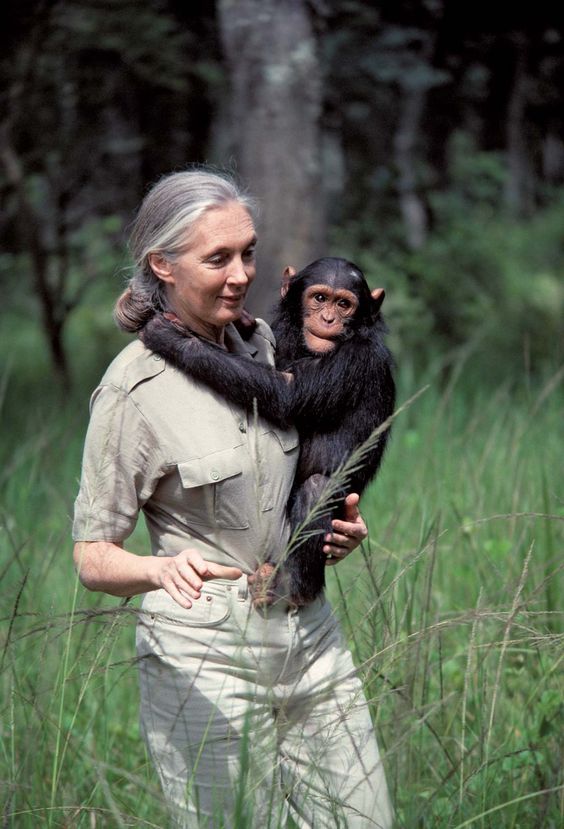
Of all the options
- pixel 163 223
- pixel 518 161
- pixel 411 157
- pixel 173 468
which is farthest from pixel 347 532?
pixel 518 161

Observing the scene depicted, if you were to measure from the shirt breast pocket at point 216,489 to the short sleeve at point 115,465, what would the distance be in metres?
0.08

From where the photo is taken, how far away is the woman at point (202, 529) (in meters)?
2.35

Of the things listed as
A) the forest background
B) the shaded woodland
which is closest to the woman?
the forest background

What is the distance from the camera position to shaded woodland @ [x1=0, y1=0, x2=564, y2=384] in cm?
664

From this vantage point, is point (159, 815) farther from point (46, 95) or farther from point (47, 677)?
point (46, 95)

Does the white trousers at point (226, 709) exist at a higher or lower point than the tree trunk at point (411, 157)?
lower

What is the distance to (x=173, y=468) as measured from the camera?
241 cm

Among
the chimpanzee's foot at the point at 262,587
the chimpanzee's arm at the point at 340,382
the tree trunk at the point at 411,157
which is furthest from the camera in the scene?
the tree trunk at the point at 411,157

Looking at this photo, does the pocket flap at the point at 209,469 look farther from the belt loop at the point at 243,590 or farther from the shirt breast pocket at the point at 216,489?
the belt loop at the point at 243,590

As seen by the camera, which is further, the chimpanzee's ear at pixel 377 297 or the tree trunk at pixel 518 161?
the tree trunk at pixel 518 161

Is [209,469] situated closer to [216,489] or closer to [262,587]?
[216,489]

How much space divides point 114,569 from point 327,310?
911 millimetres

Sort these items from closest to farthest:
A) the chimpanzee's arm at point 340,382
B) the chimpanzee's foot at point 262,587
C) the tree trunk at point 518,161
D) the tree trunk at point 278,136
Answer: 1. the chimpanzee's foot at point 262,587
2. the chimpanzee's arm at point 340,382
3. the tree trunk at point 278,136
4. the tree trunk at point 518,161

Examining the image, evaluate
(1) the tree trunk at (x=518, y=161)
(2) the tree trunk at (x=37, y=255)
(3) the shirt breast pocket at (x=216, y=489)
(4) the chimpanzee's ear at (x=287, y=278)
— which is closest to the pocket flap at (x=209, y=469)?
(3) the shirt breast pocket at (x=216, y=489)
